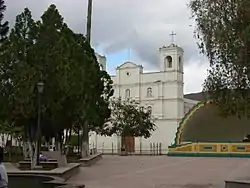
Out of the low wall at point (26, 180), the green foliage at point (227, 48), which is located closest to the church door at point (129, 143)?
the low wall at point (26, 180)

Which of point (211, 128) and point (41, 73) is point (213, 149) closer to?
point (211, 128)

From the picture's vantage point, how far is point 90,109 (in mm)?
31141

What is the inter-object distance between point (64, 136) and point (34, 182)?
16521 millimetres

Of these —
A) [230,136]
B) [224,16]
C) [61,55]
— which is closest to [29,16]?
[61,55]

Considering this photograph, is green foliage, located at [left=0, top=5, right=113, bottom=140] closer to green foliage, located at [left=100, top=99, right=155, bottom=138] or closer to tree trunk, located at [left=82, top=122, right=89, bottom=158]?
tree trunk, located at [left=82, top=122, right=89, bottom=158]

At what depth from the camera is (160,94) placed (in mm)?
68000

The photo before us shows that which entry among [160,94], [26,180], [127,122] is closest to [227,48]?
[26,180]

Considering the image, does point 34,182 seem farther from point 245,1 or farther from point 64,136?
point 64,136

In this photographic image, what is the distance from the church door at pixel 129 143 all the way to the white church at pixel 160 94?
3.76ft

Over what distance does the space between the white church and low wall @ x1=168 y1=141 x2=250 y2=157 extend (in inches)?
691

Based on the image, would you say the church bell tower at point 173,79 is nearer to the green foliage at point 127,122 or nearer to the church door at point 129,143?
the church door at point 129,143

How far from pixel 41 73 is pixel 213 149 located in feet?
83.6

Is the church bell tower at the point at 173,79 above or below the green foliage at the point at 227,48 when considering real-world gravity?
above

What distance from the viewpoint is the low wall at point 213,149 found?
4528 cm
